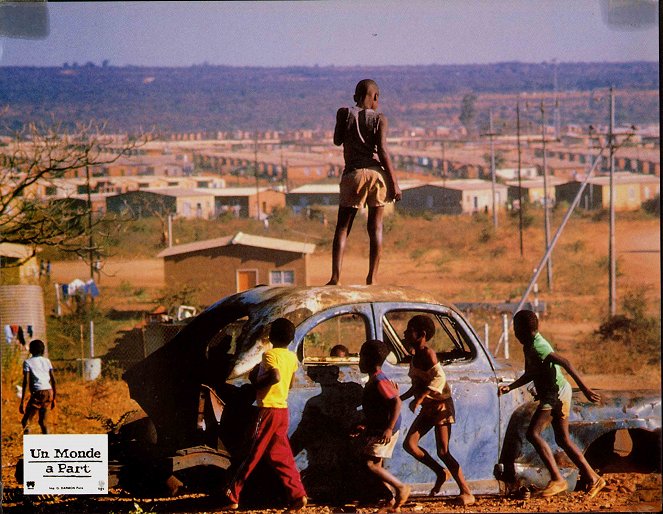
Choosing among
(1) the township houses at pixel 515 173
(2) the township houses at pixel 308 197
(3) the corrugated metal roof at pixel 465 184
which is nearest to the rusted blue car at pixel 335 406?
(2) the township houses at pixel 308 197

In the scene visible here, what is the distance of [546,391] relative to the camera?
8.37 m

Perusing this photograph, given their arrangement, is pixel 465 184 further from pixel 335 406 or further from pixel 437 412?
pixel 335 406

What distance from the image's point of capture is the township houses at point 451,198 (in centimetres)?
6531

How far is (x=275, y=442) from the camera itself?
305 inches

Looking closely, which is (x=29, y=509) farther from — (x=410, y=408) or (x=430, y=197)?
(x=430, y=197)

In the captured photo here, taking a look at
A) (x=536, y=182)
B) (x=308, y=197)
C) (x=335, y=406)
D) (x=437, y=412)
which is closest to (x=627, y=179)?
(x=536, y=182)

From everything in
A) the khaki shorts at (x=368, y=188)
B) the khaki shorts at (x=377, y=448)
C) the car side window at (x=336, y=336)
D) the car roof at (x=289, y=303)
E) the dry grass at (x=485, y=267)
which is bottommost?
the dry grass at (x=485, y=267)

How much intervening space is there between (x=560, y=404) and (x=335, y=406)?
1.55 m

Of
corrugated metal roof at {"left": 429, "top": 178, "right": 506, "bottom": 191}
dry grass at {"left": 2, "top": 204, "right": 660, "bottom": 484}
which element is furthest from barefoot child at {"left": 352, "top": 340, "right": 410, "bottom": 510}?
corrugated metal roof at {"left": 429, "top": 178, "right": 506, "bottom": 191}

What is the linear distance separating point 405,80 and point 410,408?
86.1m

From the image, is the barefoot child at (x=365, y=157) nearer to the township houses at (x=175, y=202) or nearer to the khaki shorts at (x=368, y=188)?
the khaki shorts at (x=368, y=188)

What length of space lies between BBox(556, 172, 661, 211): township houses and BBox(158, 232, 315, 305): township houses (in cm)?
2980

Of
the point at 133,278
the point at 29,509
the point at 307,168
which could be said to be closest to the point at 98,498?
the point at 29,509

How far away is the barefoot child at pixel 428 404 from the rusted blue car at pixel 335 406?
0.09 m
